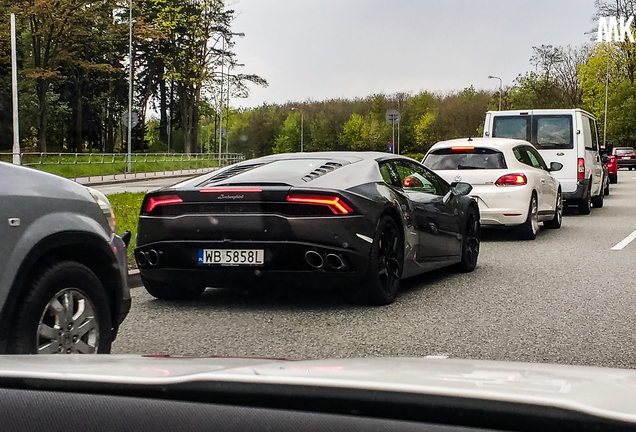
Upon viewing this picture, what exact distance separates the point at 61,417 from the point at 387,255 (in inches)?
220

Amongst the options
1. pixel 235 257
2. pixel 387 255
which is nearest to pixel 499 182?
pixel 387 255

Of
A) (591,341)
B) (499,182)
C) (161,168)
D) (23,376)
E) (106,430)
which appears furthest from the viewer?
(161,168)

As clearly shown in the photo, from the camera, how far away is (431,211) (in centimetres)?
831

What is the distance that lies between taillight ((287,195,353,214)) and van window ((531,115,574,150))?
11.9m

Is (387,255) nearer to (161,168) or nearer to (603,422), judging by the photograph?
(603,422)

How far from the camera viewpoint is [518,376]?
6.27 ft

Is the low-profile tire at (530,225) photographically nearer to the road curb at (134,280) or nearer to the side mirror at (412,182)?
the side mirror at (412,182)

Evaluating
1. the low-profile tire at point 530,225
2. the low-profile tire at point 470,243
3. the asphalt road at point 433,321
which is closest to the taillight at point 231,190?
the asphalt road at point 433,321

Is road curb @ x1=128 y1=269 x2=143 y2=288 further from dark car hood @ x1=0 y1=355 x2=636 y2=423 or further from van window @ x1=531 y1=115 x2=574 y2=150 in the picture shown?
van window @ x1=531 y1=115 x2=574 y2=150

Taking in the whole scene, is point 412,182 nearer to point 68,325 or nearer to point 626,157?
point 68,325

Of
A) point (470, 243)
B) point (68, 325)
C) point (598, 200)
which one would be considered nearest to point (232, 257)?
point (68, 325)

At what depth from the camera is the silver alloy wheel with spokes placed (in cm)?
404

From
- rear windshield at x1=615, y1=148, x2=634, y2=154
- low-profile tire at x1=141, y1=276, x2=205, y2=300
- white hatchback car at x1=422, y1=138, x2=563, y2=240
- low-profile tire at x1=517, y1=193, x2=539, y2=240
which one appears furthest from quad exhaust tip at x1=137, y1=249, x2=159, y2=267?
rear windshield at x1=615, y1=148, x2=634, y2=154

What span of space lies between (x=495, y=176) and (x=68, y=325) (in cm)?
950
